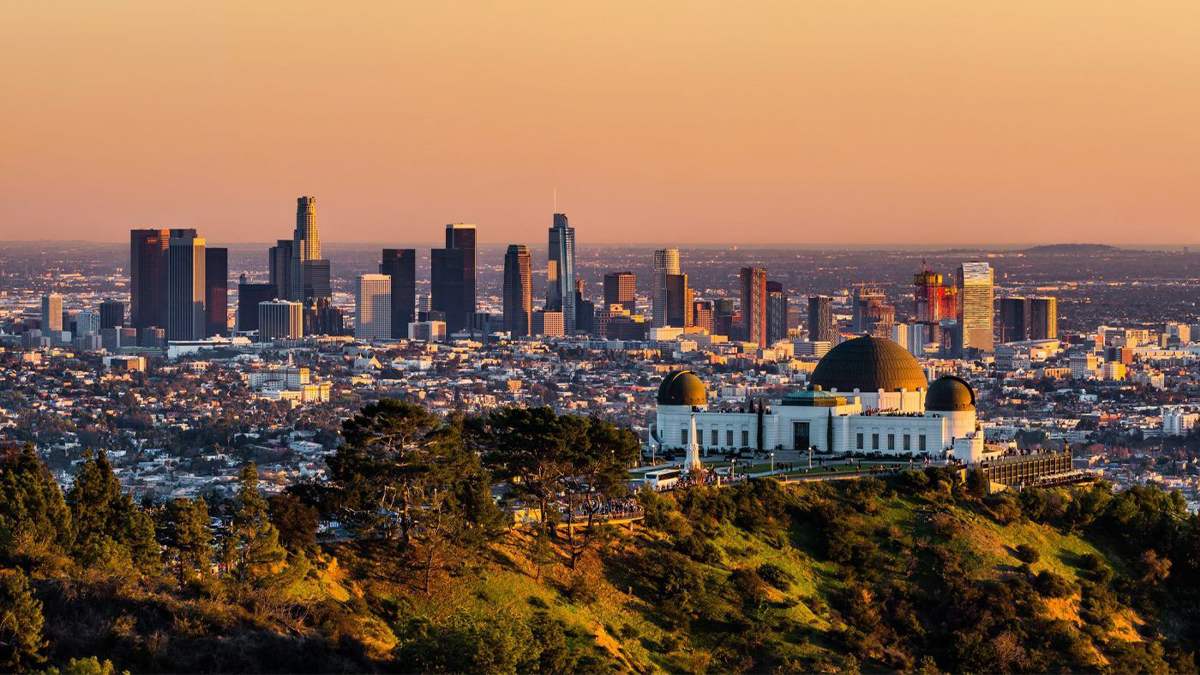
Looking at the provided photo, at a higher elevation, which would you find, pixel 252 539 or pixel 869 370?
pixel 869 370

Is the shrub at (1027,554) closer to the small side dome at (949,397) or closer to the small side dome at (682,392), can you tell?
the small side dome at (949,397)

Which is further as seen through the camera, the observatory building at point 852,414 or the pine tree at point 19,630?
the observatory building at point 852,414

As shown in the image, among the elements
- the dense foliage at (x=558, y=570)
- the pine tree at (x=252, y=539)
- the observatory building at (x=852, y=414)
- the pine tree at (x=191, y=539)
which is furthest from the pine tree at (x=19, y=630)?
the observatory building at (x=852, y=414)

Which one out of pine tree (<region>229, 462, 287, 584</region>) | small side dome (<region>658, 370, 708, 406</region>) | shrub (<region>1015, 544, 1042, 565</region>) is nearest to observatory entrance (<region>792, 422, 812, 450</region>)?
small side dome (<region>658, 370, 708, 406</region>)

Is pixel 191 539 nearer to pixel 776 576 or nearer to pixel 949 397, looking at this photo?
pixel 776 576

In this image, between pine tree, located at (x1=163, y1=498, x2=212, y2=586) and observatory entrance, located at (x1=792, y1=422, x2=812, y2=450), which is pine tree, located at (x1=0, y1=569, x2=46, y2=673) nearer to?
pine tree, located at (x1=163, y1=498, x2=212, y2=586)

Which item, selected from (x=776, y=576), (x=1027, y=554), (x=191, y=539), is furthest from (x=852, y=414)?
(x=191, y=539)
